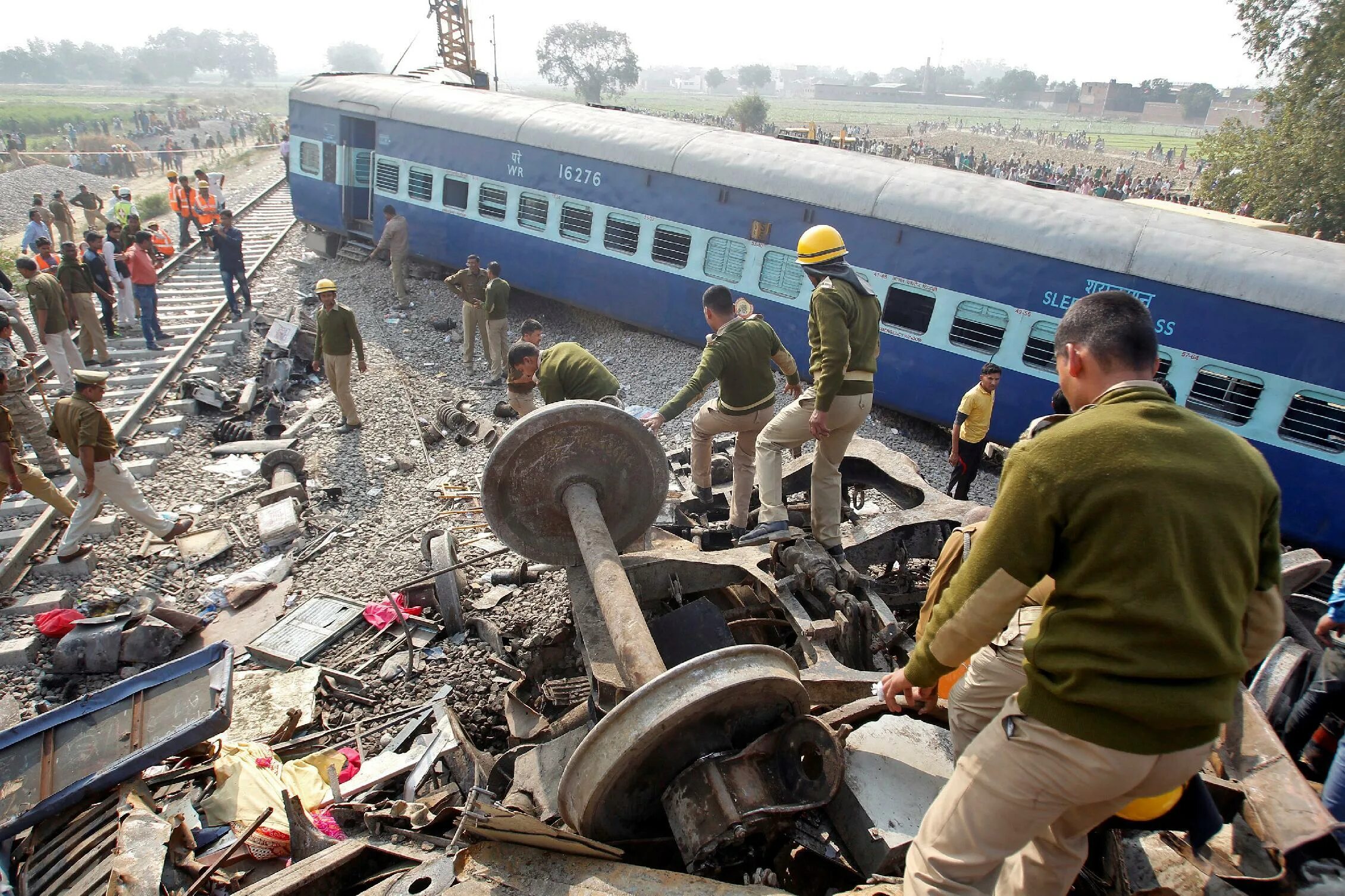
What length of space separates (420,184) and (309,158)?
3481mm

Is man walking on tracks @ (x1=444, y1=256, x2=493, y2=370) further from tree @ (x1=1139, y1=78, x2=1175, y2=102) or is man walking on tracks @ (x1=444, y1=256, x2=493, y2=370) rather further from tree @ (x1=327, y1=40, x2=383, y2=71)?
tree @ (x1=327, y1=40, x2=383, y2=71)

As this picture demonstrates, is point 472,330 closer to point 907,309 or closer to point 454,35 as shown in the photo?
point 907,309

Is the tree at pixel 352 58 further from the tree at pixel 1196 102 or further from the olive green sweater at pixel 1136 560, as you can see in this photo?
the olive green sweater at pixel 1136 560

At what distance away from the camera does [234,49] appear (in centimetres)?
15112

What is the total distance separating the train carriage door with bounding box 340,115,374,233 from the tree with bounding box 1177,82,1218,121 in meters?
91.6

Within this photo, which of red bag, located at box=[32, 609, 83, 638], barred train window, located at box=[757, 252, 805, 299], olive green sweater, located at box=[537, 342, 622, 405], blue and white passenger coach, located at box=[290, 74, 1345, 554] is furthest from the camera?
barred train window, located at box=[757, 252, 805, 299]

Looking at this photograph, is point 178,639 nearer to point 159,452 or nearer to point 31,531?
point 31,531

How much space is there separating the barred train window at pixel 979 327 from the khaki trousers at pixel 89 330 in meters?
11.2

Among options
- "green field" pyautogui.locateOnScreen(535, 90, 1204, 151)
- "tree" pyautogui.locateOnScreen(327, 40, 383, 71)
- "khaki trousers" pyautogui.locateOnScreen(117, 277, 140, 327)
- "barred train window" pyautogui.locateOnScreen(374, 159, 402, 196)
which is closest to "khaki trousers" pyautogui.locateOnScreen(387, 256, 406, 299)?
"barred train window" pyautogui.locateOnScreen(374, 159, 402, 196)

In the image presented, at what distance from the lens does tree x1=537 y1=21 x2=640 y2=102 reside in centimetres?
8081

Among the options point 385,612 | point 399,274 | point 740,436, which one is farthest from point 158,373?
point 740,436

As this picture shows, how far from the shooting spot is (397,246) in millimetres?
13711

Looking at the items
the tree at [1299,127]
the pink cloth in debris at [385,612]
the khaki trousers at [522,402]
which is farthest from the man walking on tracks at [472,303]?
the tree at [1299,127]

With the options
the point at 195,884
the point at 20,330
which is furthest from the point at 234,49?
the point at 195,884
